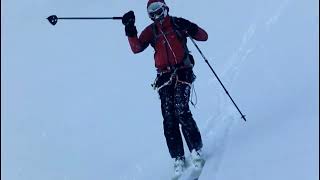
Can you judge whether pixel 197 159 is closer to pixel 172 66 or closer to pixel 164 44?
pixel 172 66

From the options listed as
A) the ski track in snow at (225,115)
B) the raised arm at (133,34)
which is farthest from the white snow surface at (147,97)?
the raised arm at (133,34)

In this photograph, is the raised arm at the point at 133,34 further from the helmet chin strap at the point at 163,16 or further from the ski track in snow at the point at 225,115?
the ski track in snow at the point at 225,115

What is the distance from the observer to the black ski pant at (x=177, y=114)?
943cm

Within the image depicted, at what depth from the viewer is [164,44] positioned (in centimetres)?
951

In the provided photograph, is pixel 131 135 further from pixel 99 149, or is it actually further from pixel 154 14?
pixel 154 14

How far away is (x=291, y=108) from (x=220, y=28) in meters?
8.46

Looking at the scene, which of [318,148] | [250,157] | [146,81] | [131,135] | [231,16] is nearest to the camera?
[318,148]

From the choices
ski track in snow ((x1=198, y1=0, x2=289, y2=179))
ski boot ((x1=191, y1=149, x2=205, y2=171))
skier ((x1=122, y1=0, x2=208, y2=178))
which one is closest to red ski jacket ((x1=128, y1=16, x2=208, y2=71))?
skier ((x1=122, y1=0, x2=208, y2=178))

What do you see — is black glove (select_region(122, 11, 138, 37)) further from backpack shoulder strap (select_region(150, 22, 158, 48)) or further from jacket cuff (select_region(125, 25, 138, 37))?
backpack shoulder strap (select_region(150, 22, 158, 48))

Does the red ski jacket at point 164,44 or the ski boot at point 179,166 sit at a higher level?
the red ski jacket at point 164,44

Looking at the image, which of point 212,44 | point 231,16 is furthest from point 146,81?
point 231,16

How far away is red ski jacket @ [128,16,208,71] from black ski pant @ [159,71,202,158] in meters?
0.23

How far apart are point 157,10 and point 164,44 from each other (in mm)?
397

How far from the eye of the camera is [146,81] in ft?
56.6
